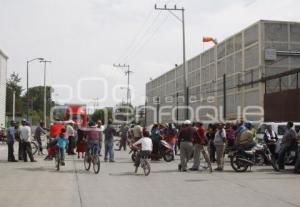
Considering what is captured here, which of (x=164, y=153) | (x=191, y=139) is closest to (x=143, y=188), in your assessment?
(x=191, y=139)

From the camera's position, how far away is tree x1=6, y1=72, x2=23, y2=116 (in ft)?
346

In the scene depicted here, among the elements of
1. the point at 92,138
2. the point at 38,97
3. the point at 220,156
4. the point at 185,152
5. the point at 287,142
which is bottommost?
the point at 220,156

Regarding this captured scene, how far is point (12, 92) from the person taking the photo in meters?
109

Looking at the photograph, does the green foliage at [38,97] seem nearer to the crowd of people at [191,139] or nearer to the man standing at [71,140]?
the man standing at [71,140]

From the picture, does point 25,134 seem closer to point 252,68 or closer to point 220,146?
point 220,146

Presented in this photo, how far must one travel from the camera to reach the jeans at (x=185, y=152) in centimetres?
1759

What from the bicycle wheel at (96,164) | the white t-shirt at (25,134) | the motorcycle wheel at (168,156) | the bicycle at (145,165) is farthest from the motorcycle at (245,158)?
the white t-shirt at (25,134)

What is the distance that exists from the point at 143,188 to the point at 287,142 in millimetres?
7234

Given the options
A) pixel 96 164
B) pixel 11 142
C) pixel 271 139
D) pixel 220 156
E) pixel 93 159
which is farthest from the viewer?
pixel 11 142

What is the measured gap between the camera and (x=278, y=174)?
16.6m

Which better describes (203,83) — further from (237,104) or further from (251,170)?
(251,170)

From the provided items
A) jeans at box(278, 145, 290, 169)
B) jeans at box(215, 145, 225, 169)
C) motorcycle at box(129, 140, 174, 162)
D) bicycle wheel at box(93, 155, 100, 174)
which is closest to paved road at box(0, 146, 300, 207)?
bicycle wheel at box(93, 155, 100, 174)

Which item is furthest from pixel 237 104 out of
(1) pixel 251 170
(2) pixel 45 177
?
(2) pixel 45 177

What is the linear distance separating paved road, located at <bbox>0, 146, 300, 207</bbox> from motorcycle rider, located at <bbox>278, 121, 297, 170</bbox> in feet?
1.97
